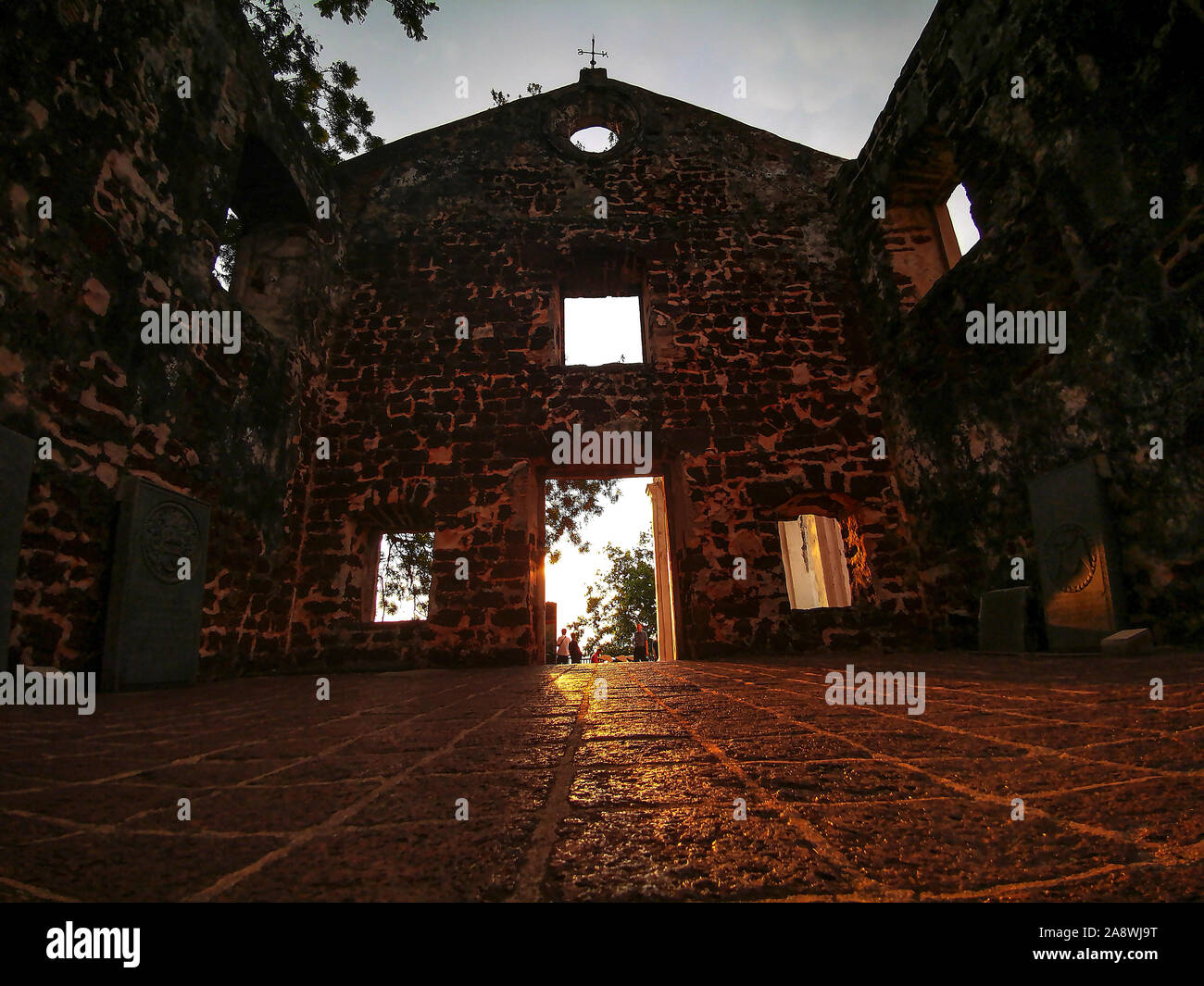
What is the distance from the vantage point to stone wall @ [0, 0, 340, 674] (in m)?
3.19

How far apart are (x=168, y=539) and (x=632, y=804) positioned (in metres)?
4.22

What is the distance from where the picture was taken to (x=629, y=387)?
6.50m

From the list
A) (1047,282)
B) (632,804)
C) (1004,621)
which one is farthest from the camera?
(1004,621)

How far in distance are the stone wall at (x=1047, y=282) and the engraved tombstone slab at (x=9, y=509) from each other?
6.51m

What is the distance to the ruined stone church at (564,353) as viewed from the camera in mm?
3475

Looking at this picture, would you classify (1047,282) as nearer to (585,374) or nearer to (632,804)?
(585,374)

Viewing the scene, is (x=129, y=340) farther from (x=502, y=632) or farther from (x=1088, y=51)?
(x=1088, y=51)

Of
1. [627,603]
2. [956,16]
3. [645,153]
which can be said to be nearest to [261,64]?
[645,153]

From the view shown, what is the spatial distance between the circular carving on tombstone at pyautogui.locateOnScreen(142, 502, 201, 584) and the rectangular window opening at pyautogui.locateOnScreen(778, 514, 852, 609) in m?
7.87

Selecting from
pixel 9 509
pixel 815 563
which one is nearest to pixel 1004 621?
pixel 815 563

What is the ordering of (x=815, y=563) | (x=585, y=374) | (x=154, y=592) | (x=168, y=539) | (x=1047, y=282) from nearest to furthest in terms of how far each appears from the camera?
(x=154, y=592)
(x=168, y=539)
(x=1047, y=282)
(x=585, y=374)
(x=815, y=563)

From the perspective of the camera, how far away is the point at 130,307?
12.5ft

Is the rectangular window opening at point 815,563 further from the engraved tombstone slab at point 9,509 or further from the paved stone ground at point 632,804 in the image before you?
the engraved tombstone slab at point 9,509
